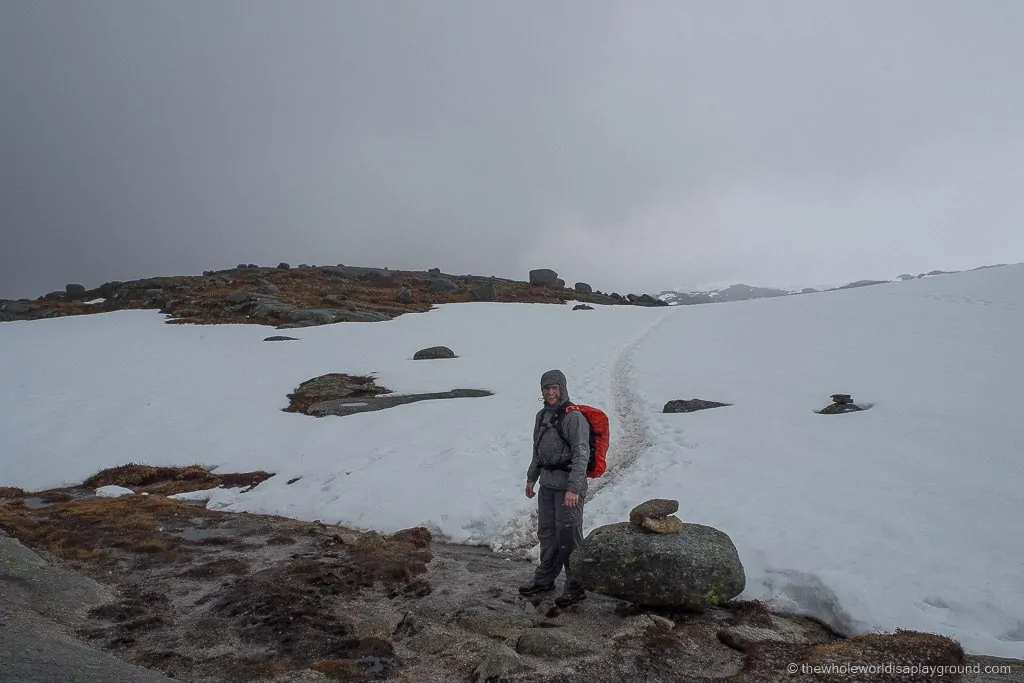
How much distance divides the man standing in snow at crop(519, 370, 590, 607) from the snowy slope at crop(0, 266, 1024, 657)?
2.92 m

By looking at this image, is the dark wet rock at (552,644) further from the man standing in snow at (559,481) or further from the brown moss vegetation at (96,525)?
the brown moss vegetation at (96,525)

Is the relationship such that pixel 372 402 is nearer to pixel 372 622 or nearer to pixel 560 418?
pixel 372 622

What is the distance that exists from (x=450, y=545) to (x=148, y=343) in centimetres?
3434

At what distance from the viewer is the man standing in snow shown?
8000 millimetres

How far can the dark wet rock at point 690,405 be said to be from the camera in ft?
60.6

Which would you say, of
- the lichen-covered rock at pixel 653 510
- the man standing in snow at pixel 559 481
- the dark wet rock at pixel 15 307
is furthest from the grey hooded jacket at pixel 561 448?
the dark wet rock at pixel 15 307

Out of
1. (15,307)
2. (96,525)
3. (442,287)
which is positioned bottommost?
(96,525)

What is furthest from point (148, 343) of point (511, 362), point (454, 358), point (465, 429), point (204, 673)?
point (204, 673)

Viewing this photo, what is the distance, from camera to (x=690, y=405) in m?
18.8

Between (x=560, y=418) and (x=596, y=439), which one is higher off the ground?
(x=560, y=418)

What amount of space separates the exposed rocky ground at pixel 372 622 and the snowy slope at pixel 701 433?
56.4 inches

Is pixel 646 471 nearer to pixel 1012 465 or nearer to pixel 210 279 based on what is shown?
pixel 1012 465

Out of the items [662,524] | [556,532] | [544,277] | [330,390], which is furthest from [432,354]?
[544,277]

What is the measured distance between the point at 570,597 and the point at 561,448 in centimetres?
216
